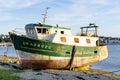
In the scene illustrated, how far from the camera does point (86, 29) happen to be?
4925 centimetres

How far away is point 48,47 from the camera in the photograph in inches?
1571

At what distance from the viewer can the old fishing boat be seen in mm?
39875

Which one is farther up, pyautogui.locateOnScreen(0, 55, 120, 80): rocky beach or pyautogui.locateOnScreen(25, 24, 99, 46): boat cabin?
pyautogui.locateOnScreen(25, 24, 99, 46): boat cabin

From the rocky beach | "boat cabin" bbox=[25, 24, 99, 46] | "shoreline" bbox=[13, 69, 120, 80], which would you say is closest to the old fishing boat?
"boat cabin" bbox=[25, 24, 99, 46]

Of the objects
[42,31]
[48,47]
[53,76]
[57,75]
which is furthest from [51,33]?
[53,76]

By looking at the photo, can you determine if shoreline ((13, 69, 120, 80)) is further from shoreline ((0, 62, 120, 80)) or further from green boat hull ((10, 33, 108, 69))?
green boat hull ((10, 33, 108, 69))

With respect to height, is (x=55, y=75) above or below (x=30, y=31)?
below

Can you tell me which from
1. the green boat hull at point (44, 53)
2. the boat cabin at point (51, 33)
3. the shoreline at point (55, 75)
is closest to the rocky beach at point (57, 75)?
the shoreline at point (55, 75)

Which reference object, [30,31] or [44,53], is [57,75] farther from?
[30,31]

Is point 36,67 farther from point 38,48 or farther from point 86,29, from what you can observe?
point 86,29

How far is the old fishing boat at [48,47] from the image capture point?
39.9 metres

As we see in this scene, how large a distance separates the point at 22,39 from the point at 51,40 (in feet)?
11.3

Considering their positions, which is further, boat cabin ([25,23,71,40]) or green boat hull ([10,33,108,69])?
boat cabin ([25,23,71,40])

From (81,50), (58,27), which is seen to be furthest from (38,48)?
(81,50)
